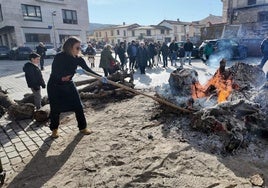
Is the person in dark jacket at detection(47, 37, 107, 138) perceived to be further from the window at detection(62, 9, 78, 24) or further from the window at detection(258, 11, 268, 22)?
the window at detection(62, 9, 78, 24)

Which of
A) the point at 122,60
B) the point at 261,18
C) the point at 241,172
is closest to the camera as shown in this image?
the point at 241,172

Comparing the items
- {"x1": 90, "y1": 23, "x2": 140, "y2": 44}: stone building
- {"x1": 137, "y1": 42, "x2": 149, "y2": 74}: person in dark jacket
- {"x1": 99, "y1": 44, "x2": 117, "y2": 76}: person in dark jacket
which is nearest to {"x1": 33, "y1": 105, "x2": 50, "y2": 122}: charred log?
{"x1": 99, "y1": 44, "x2": 117, "y2": 76}: person in dark jacket

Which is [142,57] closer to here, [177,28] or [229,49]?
[229,49]

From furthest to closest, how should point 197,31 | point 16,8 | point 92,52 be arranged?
point 197,31 → point 16,8 → point 92,52

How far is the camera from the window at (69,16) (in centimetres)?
3558

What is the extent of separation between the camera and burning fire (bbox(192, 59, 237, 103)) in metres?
5.29

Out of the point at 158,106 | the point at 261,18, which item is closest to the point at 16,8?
the point at 261,18

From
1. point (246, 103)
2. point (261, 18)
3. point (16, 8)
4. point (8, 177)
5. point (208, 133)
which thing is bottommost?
point (8, 177)

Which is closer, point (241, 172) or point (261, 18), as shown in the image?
point (241, 172)

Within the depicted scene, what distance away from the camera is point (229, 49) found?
1650 centimetres

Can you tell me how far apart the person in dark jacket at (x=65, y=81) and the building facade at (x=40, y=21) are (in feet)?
95.0

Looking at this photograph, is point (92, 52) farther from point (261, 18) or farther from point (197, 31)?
point (197, 31)

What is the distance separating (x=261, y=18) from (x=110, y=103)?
2374cm

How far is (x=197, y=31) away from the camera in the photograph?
6412 cm
